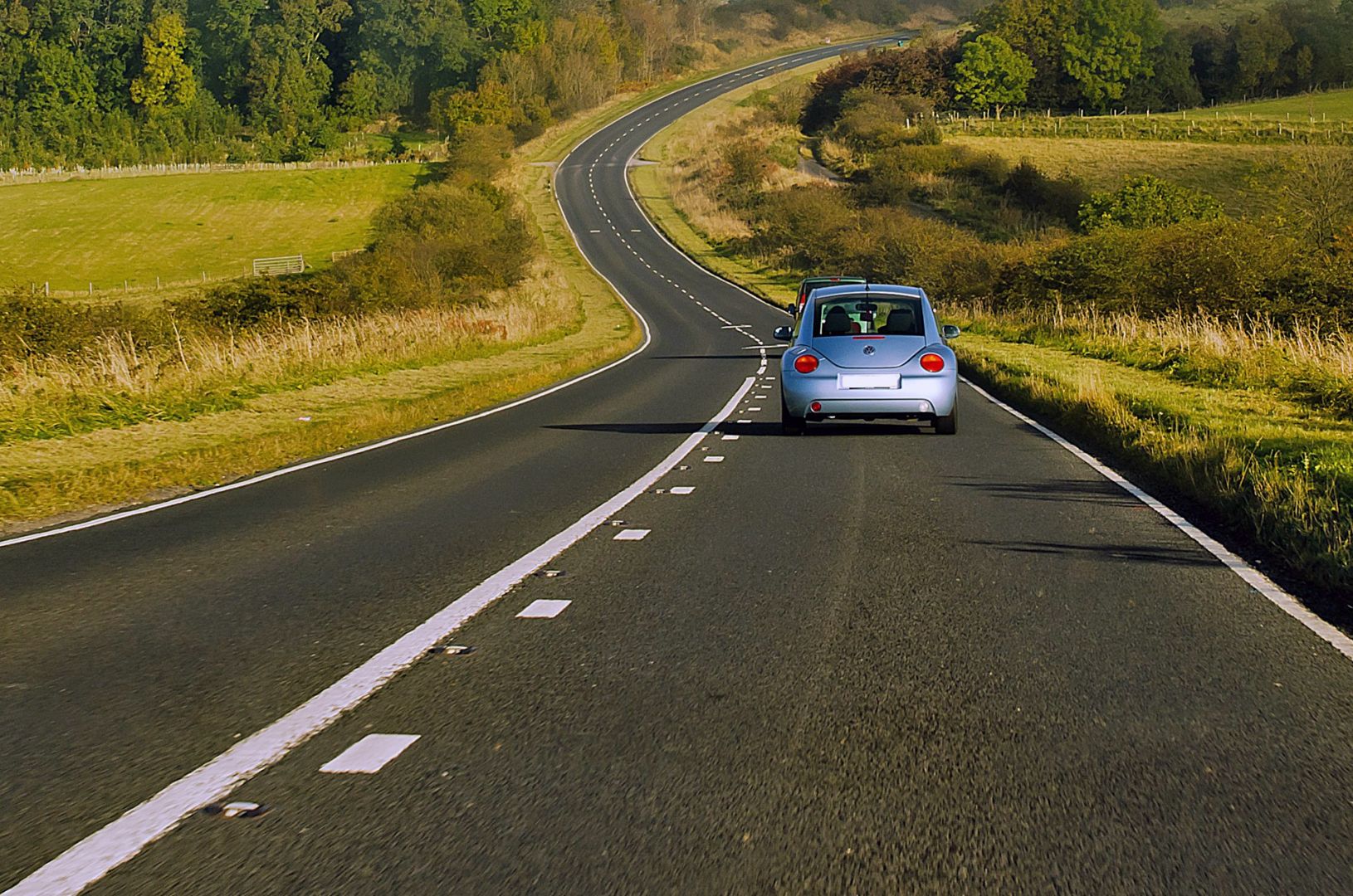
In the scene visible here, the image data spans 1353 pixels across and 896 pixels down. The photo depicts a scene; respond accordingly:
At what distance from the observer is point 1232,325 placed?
31344mm

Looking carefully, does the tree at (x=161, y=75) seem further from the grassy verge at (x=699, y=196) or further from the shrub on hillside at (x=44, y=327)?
the shrub on hillside at (x=44, y=327)

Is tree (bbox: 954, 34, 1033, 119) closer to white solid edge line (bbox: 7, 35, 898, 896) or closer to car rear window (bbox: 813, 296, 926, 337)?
car rear window (bbox: 813, 296, 926, 337)

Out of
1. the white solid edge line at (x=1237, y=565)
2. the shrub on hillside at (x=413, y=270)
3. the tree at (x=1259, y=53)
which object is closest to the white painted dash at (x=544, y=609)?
the white solid edge line at (x=1237, y=565)

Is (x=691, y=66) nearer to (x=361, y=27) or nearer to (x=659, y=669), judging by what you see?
(x=361, y=27)

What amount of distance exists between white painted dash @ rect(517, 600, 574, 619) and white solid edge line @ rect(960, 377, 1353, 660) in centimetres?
367

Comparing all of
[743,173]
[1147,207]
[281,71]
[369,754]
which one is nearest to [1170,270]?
[1147,207]

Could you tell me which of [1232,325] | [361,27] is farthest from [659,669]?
[361,27]

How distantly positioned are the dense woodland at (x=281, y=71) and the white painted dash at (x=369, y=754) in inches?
4980

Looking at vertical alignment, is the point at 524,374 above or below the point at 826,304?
below

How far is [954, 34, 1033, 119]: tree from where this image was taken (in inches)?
4560

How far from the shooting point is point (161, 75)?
14800 centimetres

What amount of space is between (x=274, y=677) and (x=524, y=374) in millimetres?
21923

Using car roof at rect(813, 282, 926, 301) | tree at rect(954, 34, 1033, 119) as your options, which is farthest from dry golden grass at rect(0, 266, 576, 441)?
tree at rect(954, 34, 1033, 119)

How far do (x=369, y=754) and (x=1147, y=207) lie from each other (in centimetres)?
6378
